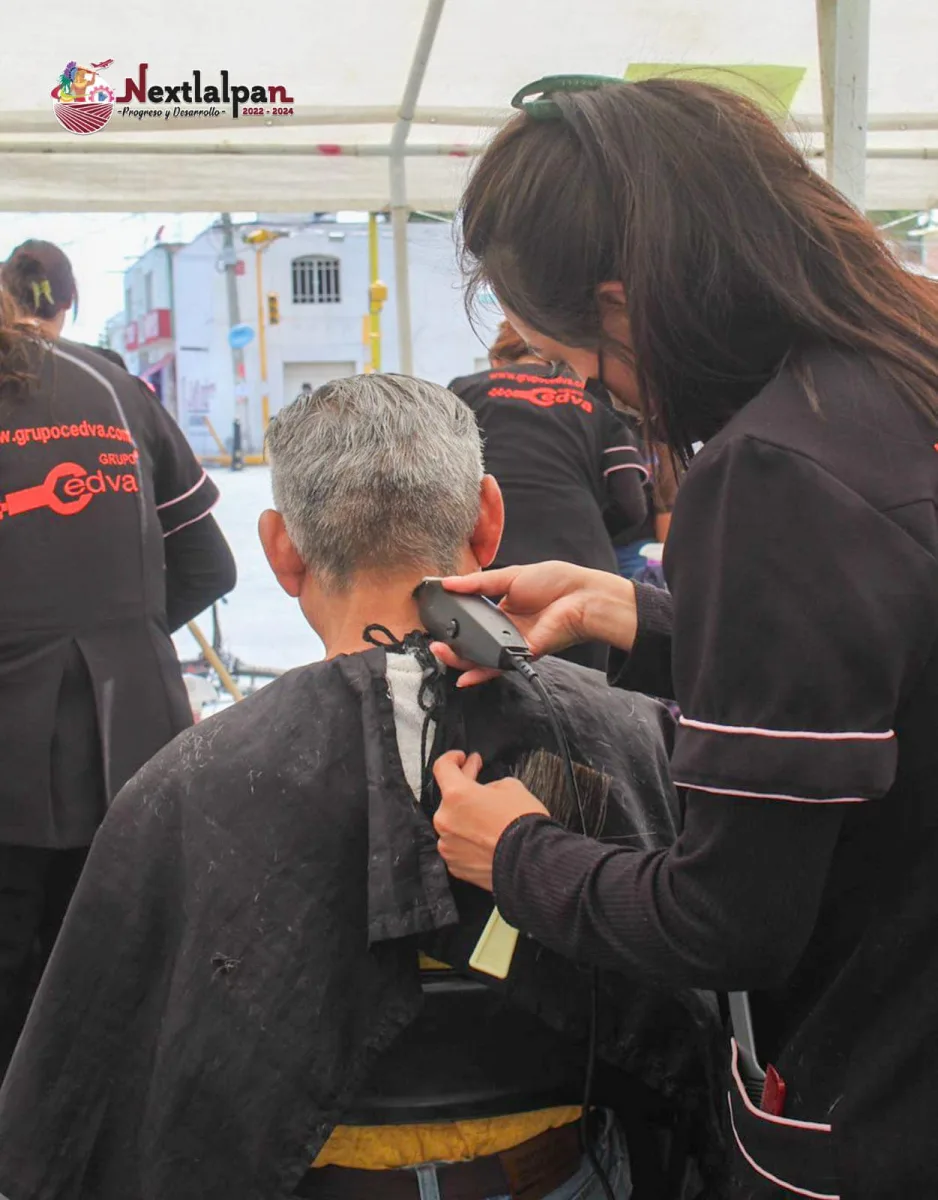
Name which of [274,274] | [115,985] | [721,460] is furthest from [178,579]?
[274,274]

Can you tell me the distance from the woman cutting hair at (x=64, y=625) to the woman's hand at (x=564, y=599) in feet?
3.70

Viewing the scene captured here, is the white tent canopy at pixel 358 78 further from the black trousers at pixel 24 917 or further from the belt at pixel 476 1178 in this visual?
the belt at pixel 476 1178

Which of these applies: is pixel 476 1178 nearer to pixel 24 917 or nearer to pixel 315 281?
pixel 24 917

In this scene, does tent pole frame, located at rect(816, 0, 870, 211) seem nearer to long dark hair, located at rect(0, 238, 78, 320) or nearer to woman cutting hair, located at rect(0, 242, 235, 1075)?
woman cutting hair, located at rect(0, 242, 235, 1075)

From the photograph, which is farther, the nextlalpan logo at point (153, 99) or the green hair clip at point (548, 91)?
the nextlalpan logo at point (153, 99)

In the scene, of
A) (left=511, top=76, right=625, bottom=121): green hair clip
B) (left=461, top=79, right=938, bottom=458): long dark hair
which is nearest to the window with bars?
(left=511, top=76, right=625, bottom=121): green hair clip

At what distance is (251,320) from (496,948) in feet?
98.2

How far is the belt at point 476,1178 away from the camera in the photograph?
111 cm

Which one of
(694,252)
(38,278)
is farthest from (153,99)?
(694,252)

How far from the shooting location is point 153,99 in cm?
338

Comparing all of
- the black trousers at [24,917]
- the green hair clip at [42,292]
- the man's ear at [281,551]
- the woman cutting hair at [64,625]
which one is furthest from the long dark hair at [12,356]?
the man's ear at [281,551]

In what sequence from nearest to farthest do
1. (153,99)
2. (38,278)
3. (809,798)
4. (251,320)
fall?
(809,798) → (38,278) → (153,99) → (251,320)

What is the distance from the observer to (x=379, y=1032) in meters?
1.09

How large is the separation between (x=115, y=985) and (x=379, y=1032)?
0.97 feet
